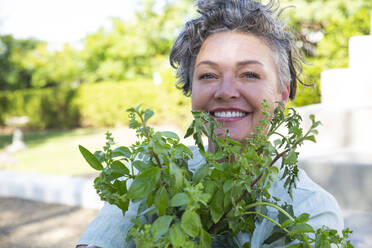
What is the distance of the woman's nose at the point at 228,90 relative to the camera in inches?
51.4

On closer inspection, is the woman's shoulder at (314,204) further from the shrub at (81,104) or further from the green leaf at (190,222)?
the shrub at (81,104)

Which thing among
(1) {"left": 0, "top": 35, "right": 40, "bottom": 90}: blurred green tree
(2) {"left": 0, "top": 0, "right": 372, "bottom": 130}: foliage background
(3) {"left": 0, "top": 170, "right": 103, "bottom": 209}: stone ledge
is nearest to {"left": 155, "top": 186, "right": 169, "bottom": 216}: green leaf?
(3) {"left": 0, "top": 170, "right": 103, "bottom": 209}: stone ledge

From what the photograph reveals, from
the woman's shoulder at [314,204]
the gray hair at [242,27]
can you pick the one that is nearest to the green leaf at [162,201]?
the woman's shoulder at [314,204]

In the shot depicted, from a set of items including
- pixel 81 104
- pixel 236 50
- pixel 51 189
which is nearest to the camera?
pixel 236 50

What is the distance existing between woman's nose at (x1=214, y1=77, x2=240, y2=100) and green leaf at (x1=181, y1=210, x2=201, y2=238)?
690 mm

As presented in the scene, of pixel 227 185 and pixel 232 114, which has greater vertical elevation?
pixel 232 114

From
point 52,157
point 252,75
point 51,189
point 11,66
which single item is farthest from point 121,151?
point 11,66

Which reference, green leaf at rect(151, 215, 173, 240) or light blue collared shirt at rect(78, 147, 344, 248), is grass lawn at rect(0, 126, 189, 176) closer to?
light blue collared shirt at rect(78, 147, 344, 248)

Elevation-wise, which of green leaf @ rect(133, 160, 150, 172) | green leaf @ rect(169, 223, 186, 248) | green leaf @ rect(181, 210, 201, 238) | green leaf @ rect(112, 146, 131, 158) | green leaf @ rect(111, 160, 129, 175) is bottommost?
green leaf @ rect(169, 223, 186, 248)

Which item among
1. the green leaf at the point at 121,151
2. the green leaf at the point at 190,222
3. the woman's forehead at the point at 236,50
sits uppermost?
the woman's forehead at the point at 236,50

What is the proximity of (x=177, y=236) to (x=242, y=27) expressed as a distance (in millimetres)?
910

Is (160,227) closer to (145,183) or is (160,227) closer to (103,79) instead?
(145,183)

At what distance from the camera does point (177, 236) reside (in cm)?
69

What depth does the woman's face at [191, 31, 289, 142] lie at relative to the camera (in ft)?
4.31
